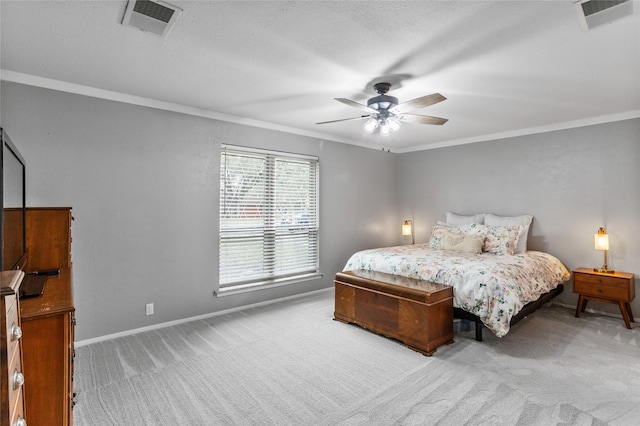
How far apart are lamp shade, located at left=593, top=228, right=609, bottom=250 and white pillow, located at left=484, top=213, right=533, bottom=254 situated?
0.73 m

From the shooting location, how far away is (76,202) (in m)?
2.99

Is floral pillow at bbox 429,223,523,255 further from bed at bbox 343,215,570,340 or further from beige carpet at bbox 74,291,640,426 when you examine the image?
beige carpet at bbox 74,291,640,426

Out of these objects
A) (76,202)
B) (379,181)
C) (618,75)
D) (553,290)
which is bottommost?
(553,290)

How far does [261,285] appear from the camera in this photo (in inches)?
167

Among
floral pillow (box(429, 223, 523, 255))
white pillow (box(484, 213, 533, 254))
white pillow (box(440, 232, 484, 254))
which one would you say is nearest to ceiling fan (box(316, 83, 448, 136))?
white pillow (box(440, 232, 484, 254))

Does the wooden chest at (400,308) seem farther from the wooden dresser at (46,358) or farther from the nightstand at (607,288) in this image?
the wooden dresser at (46,358)

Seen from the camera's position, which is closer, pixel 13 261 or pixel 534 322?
pixel 13 261

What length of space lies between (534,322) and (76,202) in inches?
190

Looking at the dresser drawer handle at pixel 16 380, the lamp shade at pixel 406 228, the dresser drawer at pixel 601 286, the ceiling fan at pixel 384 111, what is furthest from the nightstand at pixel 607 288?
the dresser drawer handle at pixel 16 380

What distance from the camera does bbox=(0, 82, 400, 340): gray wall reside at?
2.87m

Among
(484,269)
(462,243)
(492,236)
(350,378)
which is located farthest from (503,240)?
(350,378)

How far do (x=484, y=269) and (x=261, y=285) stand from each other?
2.61m

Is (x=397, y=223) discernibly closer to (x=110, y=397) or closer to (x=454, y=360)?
(x=454, y=360)

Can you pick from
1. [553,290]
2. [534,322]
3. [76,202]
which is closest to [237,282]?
[76,202]
